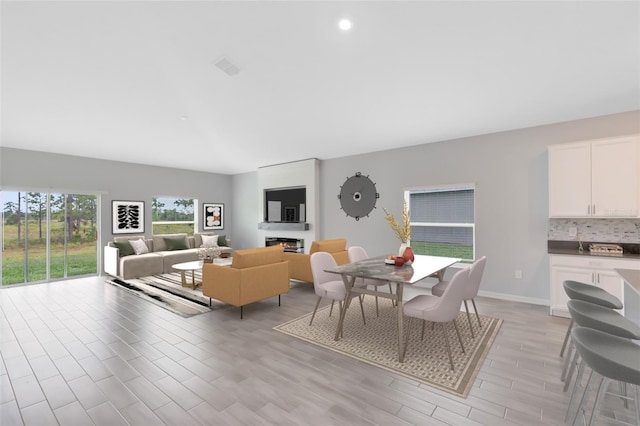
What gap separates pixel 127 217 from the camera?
6734 mm

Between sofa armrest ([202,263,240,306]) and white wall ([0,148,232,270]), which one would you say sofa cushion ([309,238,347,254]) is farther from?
white wall ([0,148,232,270])

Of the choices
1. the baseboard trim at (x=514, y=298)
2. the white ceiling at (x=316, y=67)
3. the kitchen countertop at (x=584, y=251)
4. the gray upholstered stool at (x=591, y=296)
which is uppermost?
the white ceiling at (x=316, y=67)

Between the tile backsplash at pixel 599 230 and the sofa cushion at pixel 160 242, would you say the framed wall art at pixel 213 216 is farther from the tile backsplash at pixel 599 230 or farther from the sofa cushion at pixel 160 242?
the tile backsplash at pixel 599 230

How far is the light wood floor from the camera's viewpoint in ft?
6.18

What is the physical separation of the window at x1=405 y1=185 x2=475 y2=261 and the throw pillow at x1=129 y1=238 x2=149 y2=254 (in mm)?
5754

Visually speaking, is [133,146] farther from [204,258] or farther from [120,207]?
[204,258]

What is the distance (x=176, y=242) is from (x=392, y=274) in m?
6.04

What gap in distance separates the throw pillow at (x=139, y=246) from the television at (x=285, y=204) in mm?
2819

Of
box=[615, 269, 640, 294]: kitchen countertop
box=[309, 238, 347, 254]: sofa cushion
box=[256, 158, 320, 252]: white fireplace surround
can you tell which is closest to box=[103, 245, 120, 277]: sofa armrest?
box=[256, 158, 320, 252]: white fireplace surround

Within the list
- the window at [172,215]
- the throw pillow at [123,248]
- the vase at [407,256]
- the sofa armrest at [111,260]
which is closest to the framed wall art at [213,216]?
the window at [172,215]

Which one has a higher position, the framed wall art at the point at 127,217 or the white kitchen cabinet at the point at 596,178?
the white kitchen cabinet at the point at 596,178

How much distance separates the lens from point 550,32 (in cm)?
269

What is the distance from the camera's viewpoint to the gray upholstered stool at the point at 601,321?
1686mm

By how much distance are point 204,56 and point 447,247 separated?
4.79 m
